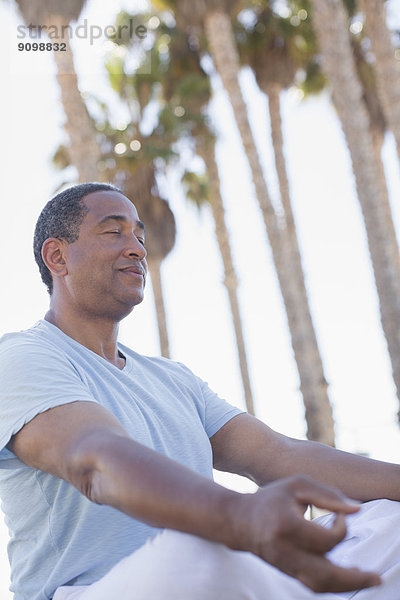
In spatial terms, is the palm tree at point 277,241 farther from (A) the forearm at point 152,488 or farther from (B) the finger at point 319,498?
(B) the finger at point 319,498

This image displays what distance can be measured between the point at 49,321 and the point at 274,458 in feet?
2.92

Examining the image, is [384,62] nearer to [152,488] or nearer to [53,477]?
[53,477]

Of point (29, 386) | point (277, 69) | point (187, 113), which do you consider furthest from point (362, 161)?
point (29, 386)

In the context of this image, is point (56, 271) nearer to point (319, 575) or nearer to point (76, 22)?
point (319, 575)

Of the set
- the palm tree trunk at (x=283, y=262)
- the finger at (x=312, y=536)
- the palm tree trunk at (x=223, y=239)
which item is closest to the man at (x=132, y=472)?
the finger at (x=312, y=536)

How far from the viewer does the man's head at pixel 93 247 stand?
2.50 meters

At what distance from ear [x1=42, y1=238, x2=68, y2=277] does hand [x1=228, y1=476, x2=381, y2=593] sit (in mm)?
1474

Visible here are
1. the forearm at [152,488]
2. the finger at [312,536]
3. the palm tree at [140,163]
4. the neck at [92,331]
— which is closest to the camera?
the finger at [312,536]

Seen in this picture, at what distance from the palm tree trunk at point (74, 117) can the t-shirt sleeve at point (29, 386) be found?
7.43 m

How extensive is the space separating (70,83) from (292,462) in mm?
8294

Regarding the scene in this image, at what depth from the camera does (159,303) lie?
16938 mm

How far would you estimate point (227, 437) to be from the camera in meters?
2.51

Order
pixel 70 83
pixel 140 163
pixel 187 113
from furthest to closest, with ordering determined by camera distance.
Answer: pixel 187 113
pixel 140 163
pixel 70 83

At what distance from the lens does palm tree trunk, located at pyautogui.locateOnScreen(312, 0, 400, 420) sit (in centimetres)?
1147
